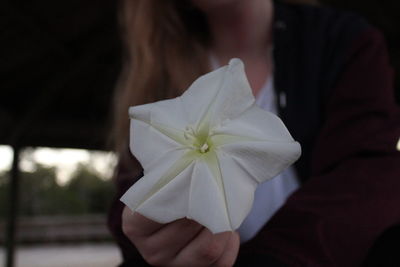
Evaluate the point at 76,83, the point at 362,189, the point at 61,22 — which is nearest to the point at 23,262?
the point at 76,83

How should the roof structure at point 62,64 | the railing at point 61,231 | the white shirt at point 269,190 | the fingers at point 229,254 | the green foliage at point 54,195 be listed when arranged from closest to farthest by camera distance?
the fingers at point 229,254
the white shirt at point 269,190
the roof structure at point 62,64
the railing at point 61,231
the green foliage at point 54,195

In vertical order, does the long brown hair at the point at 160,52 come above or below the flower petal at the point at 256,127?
below

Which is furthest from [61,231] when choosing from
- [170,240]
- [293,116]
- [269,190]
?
[170,240]

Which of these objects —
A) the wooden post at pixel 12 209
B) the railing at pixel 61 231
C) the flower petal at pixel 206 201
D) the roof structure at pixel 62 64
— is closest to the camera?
the flower petal at pixel 206 201

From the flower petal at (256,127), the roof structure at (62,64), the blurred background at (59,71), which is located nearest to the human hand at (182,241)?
the flower petal at (256,127)

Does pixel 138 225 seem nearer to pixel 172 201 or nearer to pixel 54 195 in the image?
pixel 172 201

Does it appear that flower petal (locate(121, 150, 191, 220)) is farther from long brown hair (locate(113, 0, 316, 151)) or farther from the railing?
the railing

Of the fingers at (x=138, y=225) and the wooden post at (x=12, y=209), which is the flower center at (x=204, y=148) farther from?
the wooden post at (x=12, y=209)
